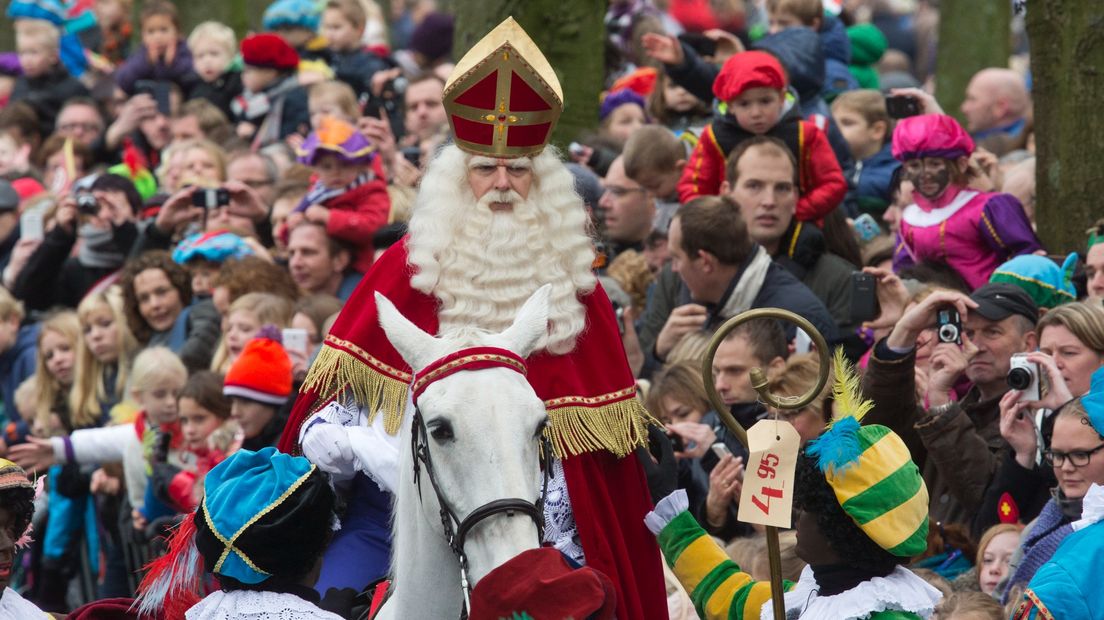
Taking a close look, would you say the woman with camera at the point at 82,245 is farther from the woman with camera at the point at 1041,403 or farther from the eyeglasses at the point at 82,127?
the woman with camera at the point at 1041,403

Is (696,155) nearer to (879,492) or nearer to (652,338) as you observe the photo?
(652,338)

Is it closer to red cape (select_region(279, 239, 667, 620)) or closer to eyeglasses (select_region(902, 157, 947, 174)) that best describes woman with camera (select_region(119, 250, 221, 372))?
eyeglasses (select_region(902, 157, 947, 174))

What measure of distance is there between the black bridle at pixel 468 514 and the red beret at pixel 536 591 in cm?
13

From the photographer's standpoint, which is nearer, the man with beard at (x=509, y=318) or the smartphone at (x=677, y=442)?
the man with beard at (x=509, y=318)

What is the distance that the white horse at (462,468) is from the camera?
171 inches

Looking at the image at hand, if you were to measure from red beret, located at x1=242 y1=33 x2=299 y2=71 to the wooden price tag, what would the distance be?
30.7 ft

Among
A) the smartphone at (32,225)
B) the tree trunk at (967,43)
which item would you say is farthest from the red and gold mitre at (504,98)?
the tree trunk at (967,43)

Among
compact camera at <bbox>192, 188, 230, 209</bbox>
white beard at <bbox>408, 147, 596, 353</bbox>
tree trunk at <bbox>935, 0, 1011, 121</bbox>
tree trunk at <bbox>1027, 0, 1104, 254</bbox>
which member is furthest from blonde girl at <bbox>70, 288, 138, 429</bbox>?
tree trunk at <bbox>935, 0, 1011, 121</bbox>

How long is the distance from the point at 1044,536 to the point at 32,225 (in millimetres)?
8720

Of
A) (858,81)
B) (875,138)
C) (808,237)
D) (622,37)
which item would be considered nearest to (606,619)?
(808,237)

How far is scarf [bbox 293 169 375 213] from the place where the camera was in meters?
10.1

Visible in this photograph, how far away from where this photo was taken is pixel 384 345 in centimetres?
576

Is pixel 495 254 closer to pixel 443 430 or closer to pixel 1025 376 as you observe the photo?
pixel 443 430

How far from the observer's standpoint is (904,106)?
9273 mm
